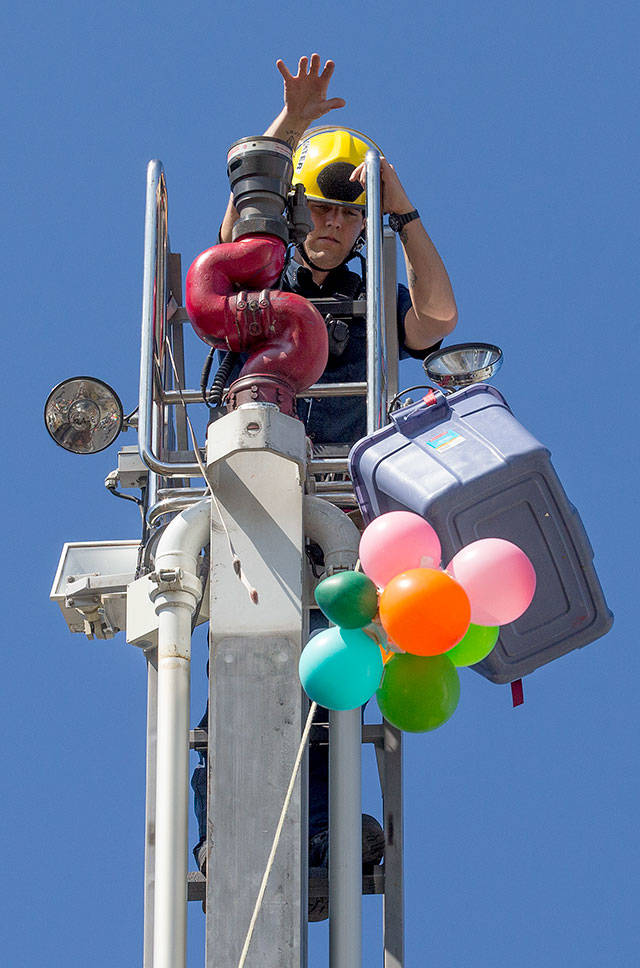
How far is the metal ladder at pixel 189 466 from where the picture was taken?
719 cm

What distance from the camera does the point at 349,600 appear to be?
630cm

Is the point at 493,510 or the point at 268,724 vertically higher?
the point at 493,510

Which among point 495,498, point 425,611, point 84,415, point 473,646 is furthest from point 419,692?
point 84,415

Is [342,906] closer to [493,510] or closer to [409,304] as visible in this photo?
[493,510]

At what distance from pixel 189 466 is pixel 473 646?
4.66 feet

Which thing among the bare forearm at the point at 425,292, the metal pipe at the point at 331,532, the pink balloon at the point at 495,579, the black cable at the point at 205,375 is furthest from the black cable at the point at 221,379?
the pink balloon at the point at 495,579

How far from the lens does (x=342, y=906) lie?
263 inches

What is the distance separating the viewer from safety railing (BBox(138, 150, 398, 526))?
747cm

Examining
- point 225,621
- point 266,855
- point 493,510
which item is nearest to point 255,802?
point 266,855

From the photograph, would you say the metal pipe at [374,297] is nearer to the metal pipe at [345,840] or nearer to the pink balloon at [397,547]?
the pink balloon at [397,547]

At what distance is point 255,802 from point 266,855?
0.61 feet

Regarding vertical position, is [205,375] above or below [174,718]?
above

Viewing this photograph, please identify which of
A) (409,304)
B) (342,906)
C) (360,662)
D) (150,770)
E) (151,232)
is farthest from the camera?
(409,304)

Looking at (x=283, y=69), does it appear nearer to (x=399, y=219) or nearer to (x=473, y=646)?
(x=399, y=219)
